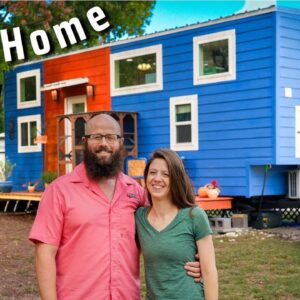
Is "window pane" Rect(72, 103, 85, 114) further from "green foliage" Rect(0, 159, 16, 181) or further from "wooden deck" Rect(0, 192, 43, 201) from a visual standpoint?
"green foliage" Rect(0, 159, 16, 181)

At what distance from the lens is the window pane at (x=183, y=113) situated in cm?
1160

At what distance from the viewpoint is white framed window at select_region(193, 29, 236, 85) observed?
10.8 metres

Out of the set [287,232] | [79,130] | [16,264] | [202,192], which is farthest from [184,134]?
[16,264]

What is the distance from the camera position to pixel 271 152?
10070mm

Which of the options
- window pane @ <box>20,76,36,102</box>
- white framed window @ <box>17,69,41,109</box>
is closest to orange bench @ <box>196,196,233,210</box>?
white framed window @ <box>17,69,41,109</box>

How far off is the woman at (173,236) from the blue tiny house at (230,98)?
7.62 metres

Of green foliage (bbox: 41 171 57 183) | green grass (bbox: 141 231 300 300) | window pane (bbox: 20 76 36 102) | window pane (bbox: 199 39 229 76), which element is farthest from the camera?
window pane (bbox: 20 76 36 102)

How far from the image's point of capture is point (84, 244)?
2.58 meters

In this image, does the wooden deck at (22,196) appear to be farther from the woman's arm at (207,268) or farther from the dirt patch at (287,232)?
the woman's arm at (207,268)

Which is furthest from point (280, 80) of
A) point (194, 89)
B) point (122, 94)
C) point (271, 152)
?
point (122, 94)

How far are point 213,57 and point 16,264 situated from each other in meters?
5.51

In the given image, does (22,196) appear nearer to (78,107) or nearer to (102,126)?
(78,107)

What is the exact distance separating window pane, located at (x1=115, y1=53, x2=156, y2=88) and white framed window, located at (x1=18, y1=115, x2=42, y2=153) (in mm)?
2996

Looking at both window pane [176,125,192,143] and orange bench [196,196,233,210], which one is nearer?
orange bench [196,196,233,210]
